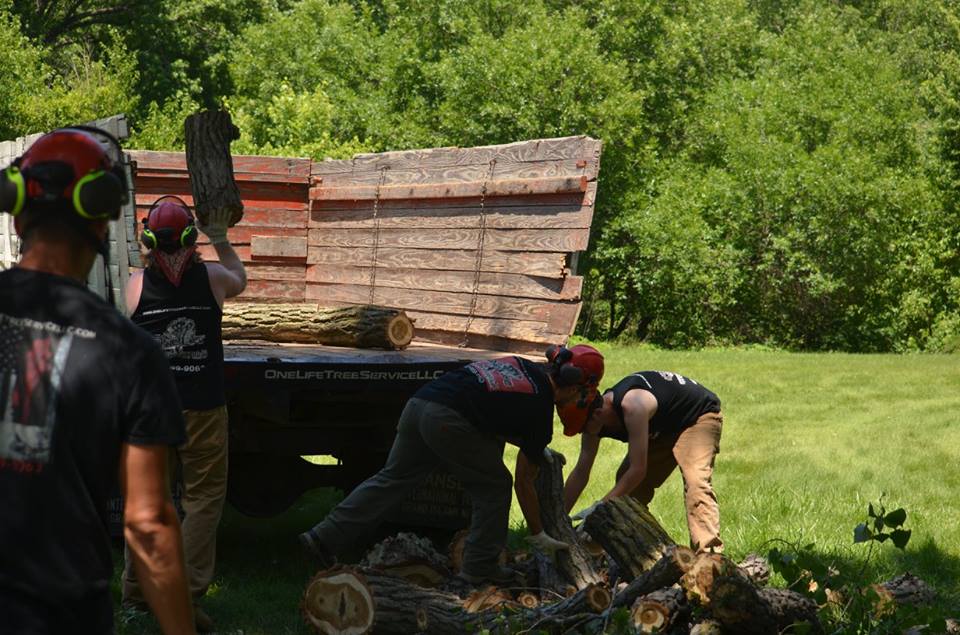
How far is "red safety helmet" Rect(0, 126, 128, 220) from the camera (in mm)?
2459

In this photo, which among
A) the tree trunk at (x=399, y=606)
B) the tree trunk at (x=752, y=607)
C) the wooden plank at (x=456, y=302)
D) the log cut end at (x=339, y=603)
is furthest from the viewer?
the wooden plank at (x=456, y=302)

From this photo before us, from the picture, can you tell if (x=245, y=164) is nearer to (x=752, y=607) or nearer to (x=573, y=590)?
(x=573, y=590)

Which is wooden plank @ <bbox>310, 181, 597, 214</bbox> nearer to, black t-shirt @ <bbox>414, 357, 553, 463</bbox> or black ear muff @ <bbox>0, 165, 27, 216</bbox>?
black t-shirt @ <bbox>414, 357, 553, 463</bbox>

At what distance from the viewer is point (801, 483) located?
397 inches

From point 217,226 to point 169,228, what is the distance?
529 mm

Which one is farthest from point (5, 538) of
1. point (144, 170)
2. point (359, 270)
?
point (144, 170)

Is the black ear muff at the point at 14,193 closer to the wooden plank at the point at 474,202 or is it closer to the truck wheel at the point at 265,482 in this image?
the wooden plank at the point at 474,202

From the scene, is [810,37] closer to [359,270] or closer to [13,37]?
[13,37]

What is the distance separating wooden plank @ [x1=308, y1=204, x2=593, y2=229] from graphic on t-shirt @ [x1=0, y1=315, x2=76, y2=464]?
469 cm

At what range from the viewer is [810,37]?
133 ft

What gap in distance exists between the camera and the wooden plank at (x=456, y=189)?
7.26 metres

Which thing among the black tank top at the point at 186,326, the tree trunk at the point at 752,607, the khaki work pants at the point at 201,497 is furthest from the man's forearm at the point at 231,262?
the tree trunk at the point at 752,607

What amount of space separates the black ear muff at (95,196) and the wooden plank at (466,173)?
15.7 feet

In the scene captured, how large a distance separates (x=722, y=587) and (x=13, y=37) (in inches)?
1062
